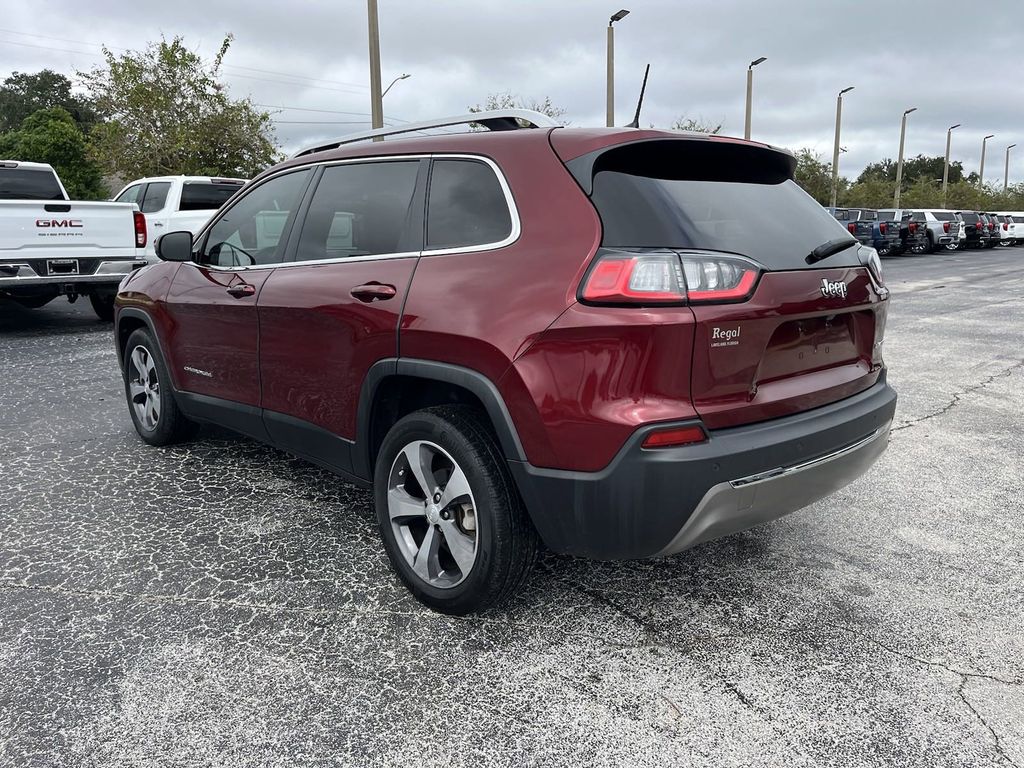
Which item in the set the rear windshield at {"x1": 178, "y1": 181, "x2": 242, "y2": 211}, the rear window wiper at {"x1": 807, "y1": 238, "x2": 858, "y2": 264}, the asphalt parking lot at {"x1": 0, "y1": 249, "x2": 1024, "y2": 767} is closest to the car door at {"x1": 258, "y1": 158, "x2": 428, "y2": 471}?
the asphalt parking lot at {"x1": 0, "y1": 249, "x2": 1024, "y2": 767}

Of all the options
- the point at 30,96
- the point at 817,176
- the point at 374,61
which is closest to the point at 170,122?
the point at 374,61

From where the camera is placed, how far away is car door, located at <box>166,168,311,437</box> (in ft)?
12.7

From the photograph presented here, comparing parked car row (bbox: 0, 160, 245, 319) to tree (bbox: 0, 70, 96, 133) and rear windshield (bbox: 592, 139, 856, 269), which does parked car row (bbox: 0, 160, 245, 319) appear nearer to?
rear windshield (bbox: 592, 139, 856, 269)

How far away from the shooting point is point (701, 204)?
2701 millimetres

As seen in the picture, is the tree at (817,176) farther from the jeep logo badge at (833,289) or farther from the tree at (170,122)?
the jeep logo badge at (833,289)

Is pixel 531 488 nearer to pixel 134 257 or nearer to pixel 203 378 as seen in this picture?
pixel 203 378

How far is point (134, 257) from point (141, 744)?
28.8 ft

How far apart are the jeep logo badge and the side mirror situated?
319 centimetres

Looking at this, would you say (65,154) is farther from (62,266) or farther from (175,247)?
(175,247)

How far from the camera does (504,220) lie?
2797 millimetres

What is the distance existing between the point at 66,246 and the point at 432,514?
819 cm

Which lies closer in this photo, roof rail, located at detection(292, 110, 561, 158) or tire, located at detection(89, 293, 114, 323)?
roof rail, located at detection(292, 110, 561, 158)

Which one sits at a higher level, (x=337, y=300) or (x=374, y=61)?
(x=374, y=61)

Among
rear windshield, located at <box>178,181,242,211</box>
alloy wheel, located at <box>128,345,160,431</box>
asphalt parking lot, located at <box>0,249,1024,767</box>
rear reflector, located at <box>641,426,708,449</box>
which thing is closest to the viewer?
asphalt parking lot, located at <box>0,249,1024,767</box>
